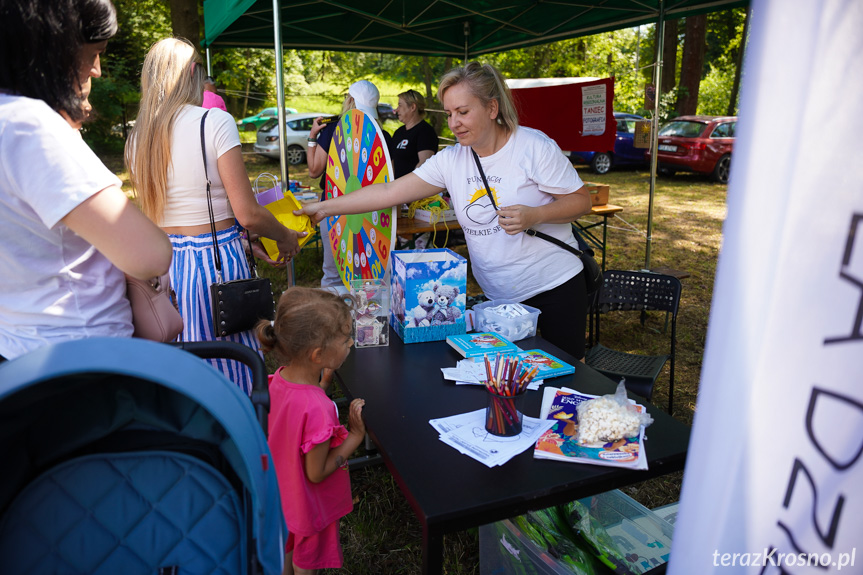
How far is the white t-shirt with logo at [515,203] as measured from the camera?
2393 mm

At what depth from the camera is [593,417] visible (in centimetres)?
147

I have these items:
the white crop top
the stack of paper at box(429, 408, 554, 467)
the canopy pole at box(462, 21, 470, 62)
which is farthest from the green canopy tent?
the stack of paper at box(429, 408, 554, 467)

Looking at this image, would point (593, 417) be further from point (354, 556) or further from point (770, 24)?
point (354, 556)

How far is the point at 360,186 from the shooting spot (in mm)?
2971

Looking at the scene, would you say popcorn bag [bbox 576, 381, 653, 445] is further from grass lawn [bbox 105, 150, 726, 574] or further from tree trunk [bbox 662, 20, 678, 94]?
tree trunk [bbox 662, 20, 678, 94]

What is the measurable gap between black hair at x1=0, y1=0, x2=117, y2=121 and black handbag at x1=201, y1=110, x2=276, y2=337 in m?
0.83

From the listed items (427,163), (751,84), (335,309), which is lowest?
(335,309)

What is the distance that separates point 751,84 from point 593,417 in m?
0.94

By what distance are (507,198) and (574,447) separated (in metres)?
1.21

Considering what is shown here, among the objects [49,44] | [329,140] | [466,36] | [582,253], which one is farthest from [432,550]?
[466,36]

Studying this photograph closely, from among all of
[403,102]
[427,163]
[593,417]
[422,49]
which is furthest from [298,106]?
[593,417]

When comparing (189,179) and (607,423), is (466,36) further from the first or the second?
(607,423)

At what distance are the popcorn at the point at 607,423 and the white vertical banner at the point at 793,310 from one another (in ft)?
2.02

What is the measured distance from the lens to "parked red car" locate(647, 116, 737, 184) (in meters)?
12.0
